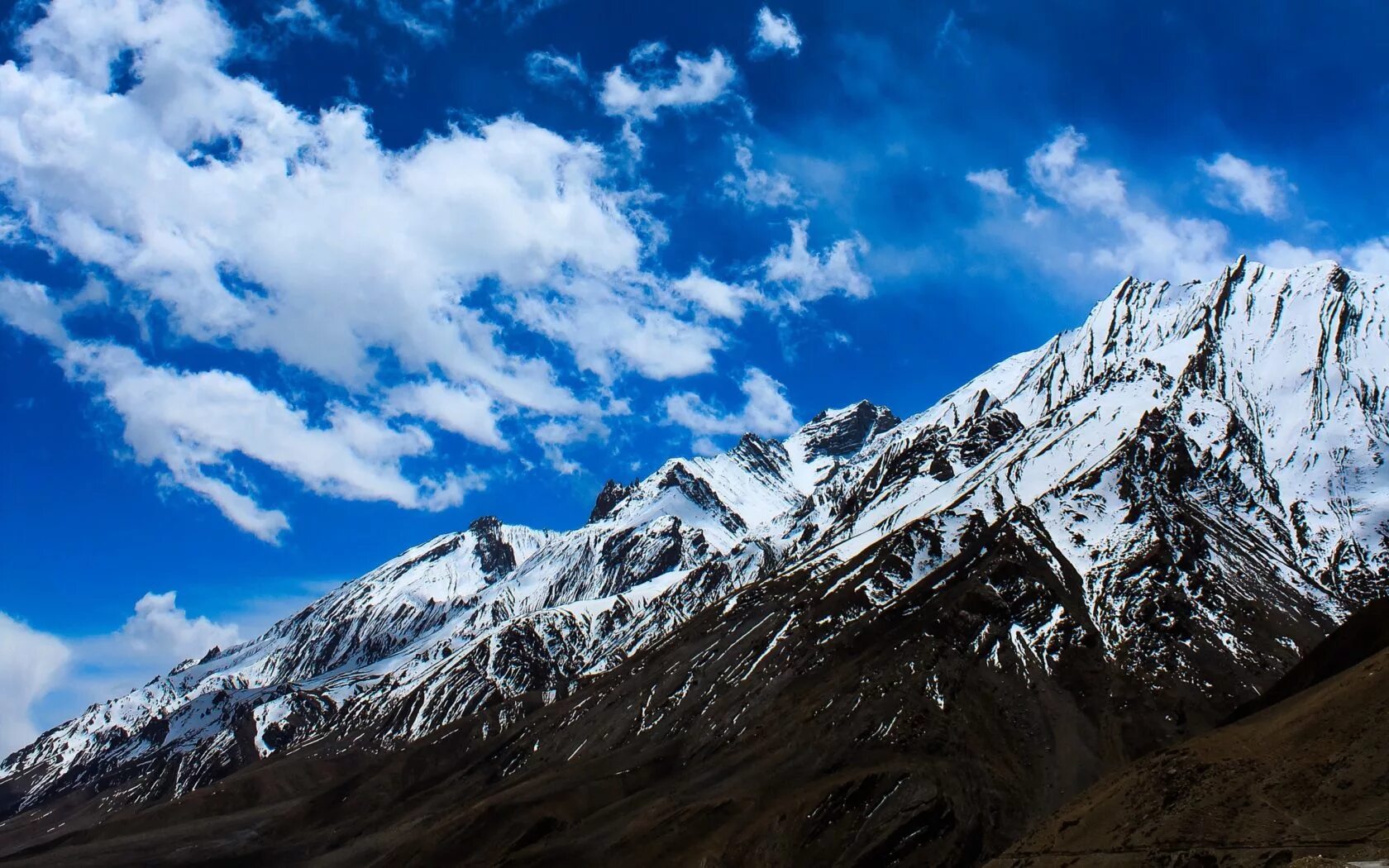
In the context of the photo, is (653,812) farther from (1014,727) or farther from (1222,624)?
(1222,624)

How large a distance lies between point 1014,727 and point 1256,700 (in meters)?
55.8

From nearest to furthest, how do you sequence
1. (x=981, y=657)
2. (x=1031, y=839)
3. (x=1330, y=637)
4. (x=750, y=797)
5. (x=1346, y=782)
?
(x=1346, y=782)
(x=1031, y=839)
(x=1330, y=637)
(x=750, y=797)
(x=981, y=657)

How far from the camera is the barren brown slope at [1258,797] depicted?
71.7 meters

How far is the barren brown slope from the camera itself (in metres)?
71.7

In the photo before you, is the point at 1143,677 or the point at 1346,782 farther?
the point at 1143,677

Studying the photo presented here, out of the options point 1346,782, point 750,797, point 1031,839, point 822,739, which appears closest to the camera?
point 1346,782

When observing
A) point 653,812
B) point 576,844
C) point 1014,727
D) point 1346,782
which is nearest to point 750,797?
point 653,812

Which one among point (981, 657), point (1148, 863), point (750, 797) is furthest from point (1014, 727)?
point (1148, 863)

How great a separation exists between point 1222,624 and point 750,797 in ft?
338

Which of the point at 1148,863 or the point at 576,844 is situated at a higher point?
the point at 576,844

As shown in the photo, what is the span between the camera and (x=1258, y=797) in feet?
260

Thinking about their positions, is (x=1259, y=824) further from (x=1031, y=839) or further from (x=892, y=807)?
(x=892, y=807)

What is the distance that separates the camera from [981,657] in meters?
189

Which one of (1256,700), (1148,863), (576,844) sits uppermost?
(576,844)
